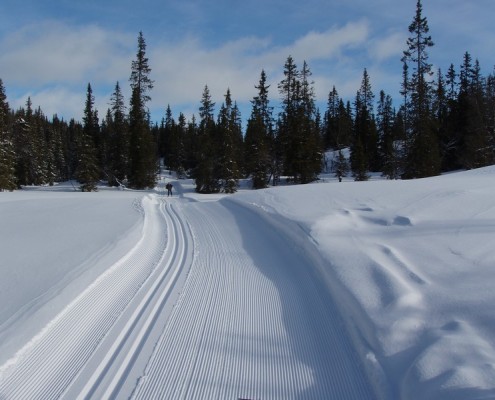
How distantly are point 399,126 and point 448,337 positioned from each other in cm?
5059

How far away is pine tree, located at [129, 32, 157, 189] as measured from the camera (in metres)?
43.1

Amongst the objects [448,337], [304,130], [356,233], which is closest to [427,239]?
[356,233]

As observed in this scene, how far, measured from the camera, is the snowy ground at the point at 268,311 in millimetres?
3783

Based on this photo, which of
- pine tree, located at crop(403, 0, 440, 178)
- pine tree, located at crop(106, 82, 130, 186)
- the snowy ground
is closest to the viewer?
the snowy ground

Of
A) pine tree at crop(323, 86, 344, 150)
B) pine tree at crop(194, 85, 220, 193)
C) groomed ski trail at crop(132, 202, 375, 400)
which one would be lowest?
groomed ski trail at crop(132, 202, 375, 400)

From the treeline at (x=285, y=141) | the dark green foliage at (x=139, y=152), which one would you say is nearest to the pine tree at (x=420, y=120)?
the treeline at (x=285, y=141)

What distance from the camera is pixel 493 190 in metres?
11.2

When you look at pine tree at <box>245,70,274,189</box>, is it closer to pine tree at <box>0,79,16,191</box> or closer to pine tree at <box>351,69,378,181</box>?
pine tree at <box>351,69,378,181</box>

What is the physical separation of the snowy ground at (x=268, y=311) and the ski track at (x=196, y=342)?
0.06 ft

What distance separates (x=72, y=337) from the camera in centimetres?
485

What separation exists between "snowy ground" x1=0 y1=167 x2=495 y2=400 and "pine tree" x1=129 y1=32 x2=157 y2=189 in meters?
33.5

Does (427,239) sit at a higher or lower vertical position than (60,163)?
lower

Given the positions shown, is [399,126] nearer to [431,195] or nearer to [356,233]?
[431,195]

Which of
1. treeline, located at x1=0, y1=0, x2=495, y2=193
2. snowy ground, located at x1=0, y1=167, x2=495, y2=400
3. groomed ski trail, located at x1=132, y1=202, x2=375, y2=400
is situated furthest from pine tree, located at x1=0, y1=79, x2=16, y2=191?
groomed ski trail, located at x1=132, y1=202, x2=375, y2=400
